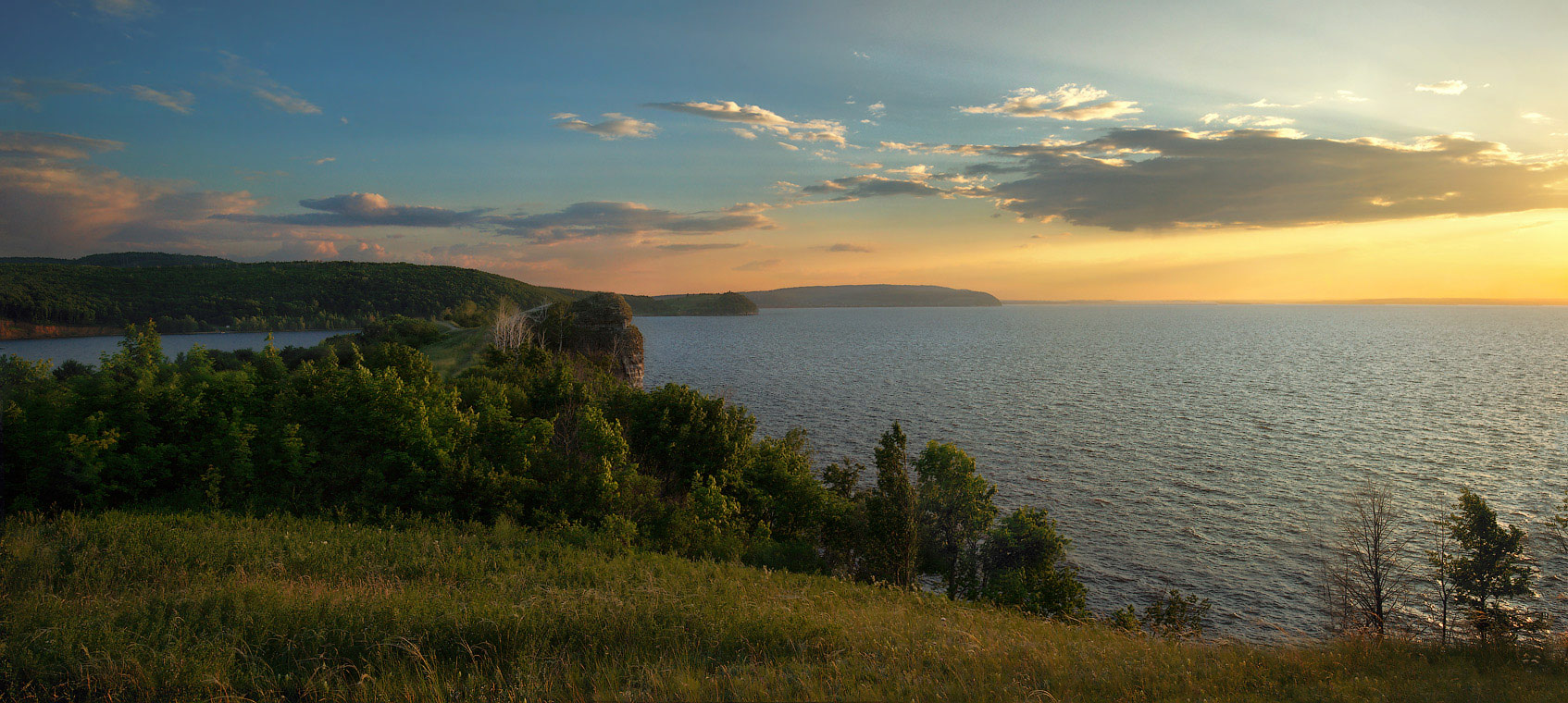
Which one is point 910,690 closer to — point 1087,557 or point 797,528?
point 797,528

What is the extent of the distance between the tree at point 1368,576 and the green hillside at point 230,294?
60.0 metres

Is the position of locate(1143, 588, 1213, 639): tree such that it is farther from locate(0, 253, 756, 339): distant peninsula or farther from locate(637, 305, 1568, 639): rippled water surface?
locate(0, 253, 756, 339): distant peninsula

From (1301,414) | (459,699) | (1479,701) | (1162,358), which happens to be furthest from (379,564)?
(1162,358)

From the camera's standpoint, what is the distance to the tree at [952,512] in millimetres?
22094

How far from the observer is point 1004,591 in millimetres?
19281

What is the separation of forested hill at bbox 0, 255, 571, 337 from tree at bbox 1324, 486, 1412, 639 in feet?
197

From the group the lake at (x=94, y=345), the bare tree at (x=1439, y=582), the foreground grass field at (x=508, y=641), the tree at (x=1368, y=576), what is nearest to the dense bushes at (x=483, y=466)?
the foreground grass field at (x=508, y=641)

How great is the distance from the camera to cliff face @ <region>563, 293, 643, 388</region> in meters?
45.8

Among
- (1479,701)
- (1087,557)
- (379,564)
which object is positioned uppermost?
(379,564)

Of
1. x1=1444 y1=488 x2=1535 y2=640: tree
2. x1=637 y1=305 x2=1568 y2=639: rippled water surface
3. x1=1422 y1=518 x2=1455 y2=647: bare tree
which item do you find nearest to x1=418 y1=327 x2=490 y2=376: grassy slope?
x1=637 y1=305 x2=1568 y2=639: rippled water surface

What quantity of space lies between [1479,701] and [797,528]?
16.6 m

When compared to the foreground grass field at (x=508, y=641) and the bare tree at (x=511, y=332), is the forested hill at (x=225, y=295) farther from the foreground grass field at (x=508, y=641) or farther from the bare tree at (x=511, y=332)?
the foreground grass field at (x=508, y=641)

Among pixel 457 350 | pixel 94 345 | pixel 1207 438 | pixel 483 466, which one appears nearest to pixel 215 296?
pixel 94 345

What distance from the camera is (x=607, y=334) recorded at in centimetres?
4619
